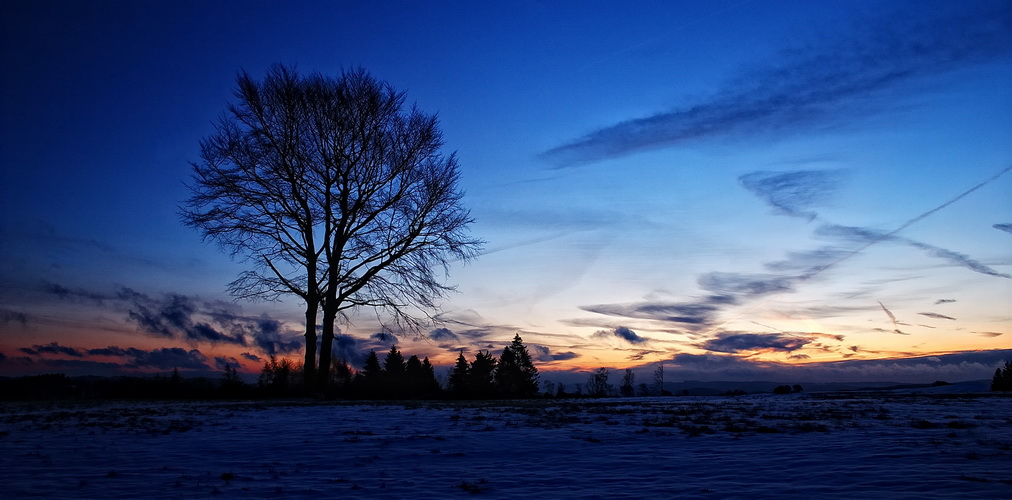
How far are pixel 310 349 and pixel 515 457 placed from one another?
1449 cm

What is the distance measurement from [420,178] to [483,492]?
1673 centimetres

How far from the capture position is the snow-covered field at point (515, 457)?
4.87m

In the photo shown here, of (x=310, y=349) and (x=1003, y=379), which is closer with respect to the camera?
(x=310, y=349)

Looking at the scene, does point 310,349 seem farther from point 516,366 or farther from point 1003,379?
point 516,366

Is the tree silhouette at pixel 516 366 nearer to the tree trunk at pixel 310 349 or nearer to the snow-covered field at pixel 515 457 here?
the tree trunk at pixel 310 349

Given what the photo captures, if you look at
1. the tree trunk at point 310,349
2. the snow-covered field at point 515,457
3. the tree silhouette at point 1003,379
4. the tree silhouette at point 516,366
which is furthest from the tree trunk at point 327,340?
the tree silhouette at point 516,366

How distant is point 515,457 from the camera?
6.53 meters

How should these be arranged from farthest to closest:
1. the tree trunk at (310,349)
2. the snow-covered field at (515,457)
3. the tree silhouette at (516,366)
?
the tree silhouette at (516,366)
the tree trunk at (310,349)
the snow-covered field at (515,457)

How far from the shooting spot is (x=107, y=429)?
28.5 feet

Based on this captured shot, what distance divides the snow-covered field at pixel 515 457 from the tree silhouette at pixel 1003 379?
54.2ft

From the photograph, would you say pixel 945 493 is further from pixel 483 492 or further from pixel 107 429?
pixel 107 429

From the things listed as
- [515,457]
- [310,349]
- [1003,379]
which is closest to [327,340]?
[310,349]

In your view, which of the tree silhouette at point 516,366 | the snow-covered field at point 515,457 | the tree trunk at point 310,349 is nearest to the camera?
the snow-covered field at point 515,457

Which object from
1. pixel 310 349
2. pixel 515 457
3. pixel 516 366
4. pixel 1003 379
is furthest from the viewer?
Answer: pixel 516 366
